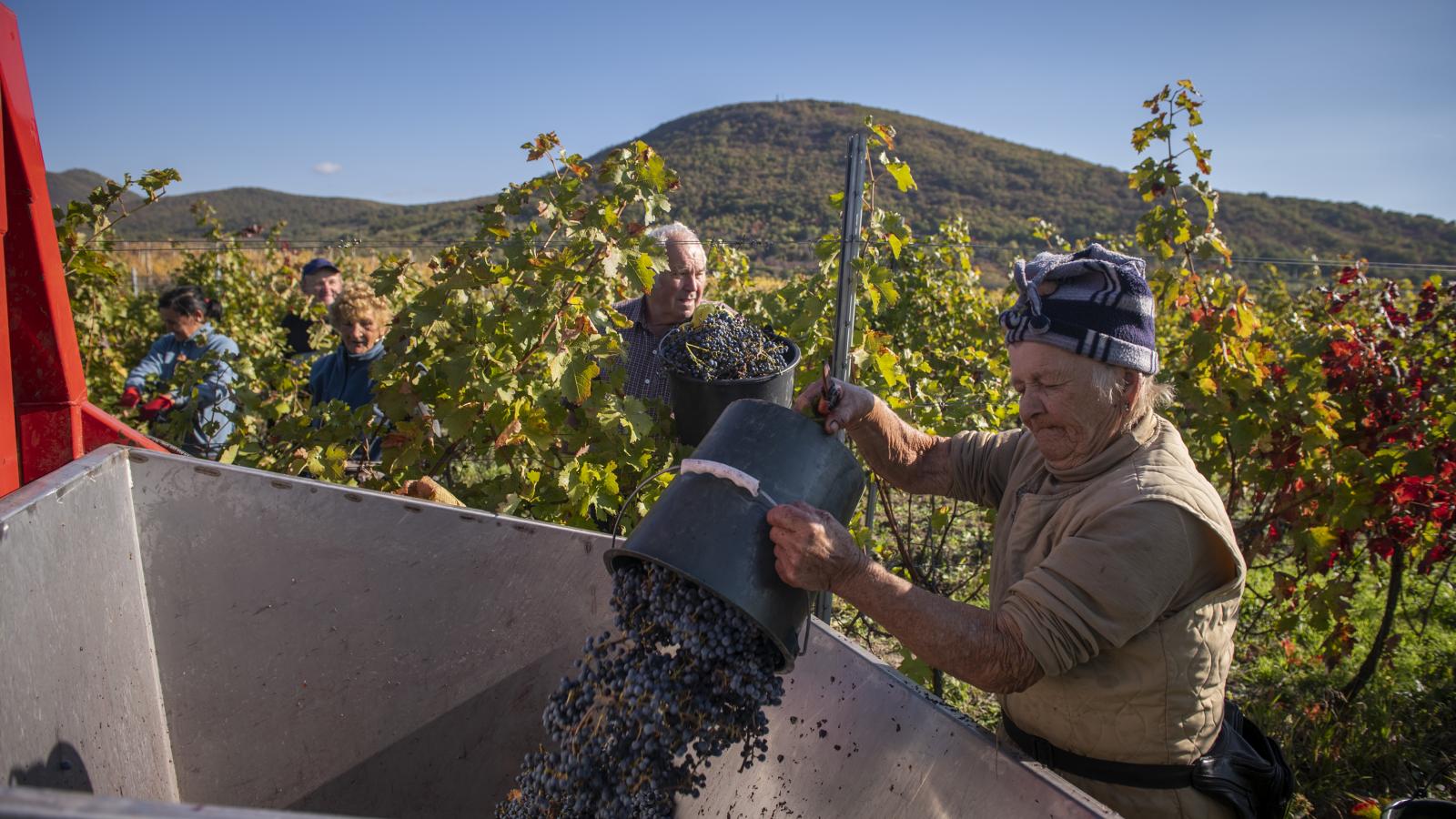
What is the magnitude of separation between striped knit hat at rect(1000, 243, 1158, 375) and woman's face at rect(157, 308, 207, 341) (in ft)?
16.4

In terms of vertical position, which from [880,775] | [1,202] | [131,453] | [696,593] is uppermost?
[1,202]

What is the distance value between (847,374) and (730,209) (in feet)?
87.4

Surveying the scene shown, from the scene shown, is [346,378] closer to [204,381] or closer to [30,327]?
[204,381]

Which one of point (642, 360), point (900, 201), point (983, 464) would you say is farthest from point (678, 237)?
point (900, 201)

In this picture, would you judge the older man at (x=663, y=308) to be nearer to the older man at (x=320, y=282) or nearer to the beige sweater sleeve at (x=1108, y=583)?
the beige sweater sleeve at (x=1108, y=583)

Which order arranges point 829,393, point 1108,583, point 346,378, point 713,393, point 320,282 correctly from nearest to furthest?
1. point 1108,583
2. point 829,393
3. point 713,393
4. point 346,378
5. point 320,282

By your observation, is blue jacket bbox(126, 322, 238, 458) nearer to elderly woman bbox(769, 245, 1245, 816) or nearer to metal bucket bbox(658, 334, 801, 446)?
metal bucket bbox(658, 334, 801, 446)

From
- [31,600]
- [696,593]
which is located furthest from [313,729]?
[696,593]

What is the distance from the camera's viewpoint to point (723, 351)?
2428 mm

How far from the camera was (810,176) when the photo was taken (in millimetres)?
36750

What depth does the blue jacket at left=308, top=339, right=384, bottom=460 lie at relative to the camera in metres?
4.08

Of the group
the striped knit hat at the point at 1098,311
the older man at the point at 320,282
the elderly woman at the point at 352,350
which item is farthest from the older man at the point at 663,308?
the older man at the point at 320,282

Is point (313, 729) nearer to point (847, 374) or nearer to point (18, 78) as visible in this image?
point (18, 78)

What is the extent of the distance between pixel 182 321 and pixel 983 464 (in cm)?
482
